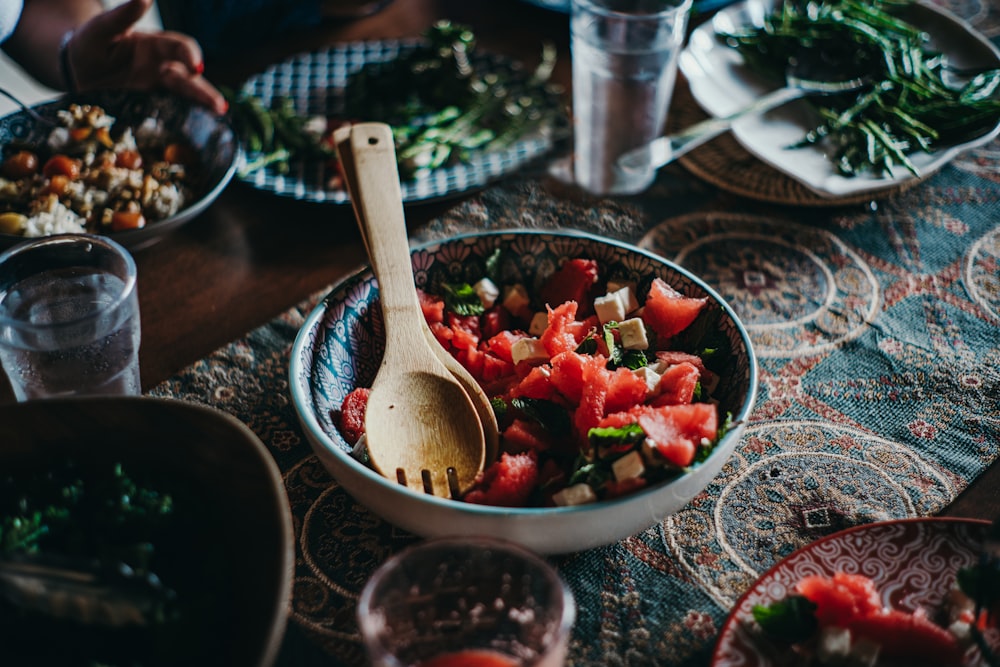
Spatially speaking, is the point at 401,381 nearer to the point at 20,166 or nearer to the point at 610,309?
the point at 610,309

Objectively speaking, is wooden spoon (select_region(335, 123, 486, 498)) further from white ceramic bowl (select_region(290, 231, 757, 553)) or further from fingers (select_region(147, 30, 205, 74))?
fingers (select_region(147, 30, 205, 74))

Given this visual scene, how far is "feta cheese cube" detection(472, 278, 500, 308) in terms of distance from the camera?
4.25 ft

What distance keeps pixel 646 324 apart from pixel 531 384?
0.21m

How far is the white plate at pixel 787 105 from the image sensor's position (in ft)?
5.24

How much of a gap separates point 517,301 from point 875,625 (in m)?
0.67

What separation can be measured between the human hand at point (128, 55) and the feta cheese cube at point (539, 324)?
0.92 meters

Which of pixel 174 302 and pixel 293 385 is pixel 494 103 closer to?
pixel 174 302

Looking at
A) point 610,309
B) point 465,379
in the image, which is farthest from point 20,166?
point 610,309

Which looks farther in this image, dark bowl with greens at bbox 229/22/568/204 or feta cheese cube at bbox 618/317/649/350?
dark bowl with greens at bbox 229/22/568/204

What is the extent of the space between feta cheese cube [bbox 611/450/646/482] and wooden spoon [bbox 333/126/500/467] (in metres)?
0.18

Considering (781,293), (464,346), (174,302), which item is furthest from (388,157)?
(781,293)

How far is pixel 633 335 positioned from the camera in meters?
1.16

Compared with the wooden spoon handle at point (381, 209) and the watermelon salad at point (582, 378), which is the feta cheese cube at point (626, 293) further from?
the wooden spoon handle at point (381, 209)

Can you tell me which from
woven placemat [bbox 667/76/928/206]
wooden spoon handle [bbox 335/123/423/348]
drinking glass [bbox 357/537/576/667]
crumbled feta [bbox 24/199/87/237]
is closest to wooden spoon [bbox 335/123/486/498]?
wooden spoon handle [bbox 335/123/423/348]
